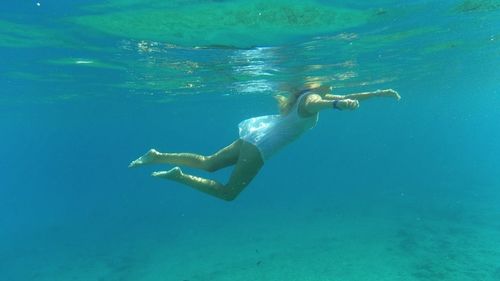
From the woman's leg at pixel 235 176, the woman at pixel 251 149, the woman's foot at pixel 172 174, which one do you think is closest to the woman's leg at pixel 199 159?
the woman at pixel 251 149

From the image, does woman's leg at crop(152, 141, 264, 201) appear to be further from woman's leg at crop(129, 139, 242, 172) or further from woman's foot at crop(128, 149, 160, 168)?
woman's foot at crop(128, 149, 160, 168)

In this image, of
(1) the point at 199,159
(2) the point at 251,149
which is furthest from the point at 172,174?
(2) the point at 251,149

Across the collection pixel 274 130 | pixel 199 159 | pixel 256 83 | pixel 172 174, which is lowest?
pixel 172 174

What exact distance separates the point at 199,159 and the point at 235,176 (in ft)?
3.89

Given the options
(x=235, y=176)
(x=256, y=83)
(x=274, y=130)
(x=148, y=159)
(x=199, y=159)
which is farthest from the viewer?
(x=256, y=83)

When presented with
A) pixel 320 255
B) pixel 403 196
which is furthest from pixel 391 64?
pixel 320 255

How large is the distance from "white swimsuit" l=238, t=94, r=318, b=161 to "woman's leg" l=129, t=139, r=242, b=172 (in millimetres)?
527

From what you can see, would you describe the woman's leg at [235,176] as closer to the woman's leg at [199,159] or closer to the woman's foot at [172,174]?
the woman's foot at [172,174]

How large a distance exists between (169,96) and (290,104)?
90.7 ft

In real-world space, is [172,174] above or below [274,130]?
below

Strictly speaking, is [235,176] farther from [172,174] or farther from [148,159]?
[148,159]

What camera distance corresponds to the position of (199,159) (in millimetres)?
9742

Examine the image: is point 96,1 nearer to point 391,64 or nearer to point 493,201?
point 391,64

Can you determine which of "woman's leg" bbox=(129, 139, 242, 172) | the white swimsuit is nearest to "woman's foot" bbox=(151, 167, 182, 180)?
"woman's leg" bbox=(129, 139, 242, 172)
